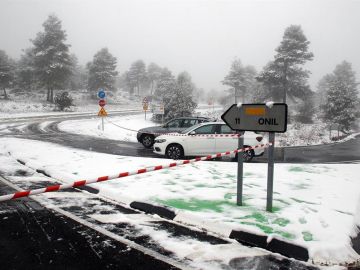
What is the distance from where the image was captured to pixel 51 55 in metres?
51.4

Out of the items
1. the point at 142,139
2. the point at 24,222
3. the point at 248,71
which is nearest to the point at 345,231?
the point at 24,222

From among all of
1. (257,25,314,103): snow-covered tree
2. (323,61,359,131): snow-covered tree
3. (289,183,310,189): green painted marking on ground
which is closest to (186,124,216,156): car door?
(289,183,310,189): green painted marking on ground

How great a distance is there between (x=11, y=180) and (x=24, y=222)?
341 centimetres

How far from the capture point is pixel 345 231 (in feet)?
17.4

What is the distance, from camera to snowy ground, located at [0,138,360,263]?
5.25 meters

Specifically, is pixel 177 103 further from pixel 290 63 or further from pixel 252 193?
pixel 252 193

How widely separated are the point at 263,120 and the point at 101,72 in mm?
60868

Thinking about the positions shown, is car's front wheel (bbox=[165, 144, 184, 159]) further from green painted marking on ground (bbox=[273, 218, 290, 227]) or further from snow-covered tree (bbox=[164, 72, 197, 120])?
snow-covered tree (bbox=[164, 72, 197, 120])

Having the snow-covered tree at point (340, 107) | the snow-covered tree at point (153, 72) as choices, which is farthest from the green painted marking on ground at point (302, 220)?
the snow-covered tree at point (153, 72)

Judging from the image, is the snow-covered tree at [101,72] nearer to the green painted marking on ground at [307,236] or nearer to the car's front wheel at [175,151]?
the car's front wheel at [175,151]

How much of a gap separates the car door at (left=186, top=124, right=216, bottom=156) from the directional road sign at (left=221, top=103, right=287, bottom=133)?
20.9 feet

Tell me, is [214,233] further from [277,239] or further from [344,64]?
[344,64]

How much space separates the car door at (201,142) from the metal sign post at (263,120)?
6292 millimetres

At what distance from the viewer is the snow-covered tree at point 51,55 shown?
167 ft
